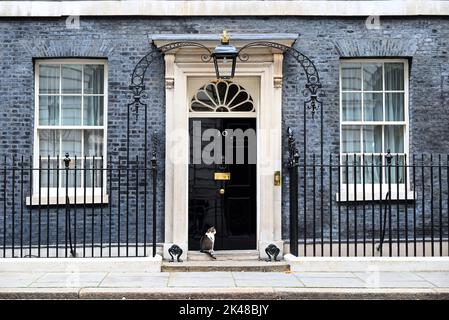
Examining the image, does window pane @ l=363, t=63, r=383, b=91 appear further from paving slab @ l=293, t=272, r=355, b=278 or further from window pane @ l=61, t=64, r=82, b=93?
window pane @ l=61, t=64, r=82, b=93

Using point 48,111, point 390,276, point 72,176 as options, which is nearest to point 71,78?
point 48,111

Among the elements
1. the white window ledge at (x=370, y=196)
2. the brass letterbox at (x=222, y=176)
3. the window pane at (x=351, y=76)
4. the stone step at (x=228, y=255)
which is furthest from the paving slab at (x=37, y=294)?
the window pane at (x=351, y=76)

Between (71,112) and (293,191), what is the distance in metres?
3.98

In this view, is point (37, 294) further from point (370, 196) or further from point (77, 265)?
point (370, 196)

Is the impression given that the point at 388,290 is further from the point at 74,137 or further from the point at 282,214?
the point at 74,137

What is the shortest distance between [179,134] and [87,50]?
2.07m

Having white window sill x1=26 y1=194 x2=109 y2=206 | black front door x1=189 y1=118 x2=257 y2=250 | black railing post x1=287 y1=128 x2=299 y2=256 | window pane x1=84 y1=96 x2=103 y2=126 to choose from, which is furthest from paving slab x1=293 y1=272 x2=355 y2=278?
window pane x1=84 y1=96 x2=103 y2=126

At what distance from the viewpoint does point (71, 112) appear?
10742 millimetres

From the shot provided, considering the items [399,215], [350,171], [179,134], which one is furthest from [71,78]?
[399,215]

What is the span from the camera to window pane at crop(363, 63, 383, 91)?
1097cm

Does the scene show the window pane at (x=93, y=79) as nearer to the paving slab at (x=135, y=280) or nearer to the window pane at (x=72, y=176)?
the window pane at (x=72, y=176)

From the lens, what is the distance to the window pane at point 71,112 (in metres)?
10.7

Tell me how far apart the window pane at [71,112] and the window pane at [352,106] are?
4550mm

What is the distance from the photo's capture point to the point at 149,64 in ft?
34.6
